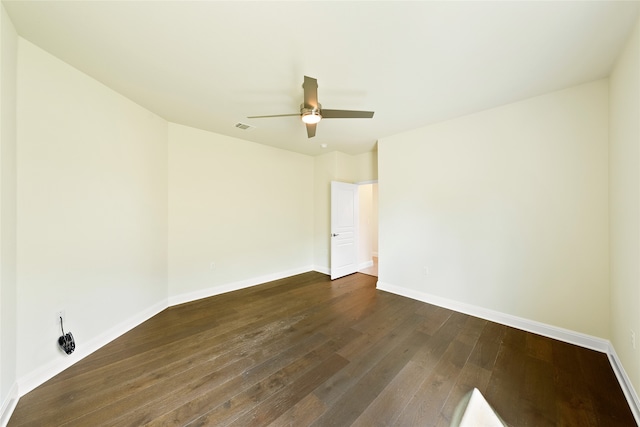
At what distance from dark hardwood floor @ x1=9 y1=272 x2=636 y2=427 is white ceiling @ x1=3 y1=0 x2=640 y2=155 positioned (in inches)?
106

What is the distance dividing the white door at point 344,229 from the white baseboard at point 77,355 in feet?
10.0

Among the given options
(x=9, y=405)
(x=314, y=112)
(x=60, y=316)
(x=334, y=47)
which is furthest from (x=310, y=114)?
(x=9, y=405)

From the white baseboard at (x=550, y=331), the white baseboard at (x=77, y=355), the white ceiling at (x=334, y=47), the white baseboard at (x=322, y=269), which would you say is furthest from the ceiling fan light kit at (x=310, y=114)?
the white baseboard at (x=322, y=269)

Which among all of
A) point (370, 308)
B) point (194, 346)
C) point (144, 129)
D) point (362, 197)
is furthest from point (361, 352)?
point (362, 197)

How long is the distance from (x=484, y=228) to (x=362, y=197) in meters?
3.12

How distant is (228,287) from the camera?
380 cm

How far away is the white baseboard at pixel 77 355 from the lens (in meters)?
1.66

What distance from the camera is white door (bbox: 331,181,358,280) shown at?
176 inches

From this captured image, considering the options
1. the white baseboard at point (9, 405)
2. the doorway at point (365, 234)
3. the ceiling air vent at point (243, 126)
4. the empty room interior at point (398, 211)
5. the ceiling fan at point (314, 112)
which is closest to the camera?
the white baseboard at point (9, 405)

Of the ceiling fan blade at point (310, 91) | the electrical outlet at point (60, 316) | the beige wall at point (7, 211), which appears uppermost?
the ceiling fan blade at point (310, 91)

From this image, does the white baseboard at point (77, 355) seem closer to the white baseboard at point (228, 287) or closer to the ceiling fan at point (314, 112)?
the white baseboard at point (228, 287)

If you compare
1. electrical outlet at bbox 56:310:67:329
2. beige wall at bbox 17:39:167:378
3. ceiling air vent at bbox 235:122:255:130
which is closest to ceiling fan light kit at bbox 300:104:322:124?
ceiling air vent at bbox 235:122:255:130

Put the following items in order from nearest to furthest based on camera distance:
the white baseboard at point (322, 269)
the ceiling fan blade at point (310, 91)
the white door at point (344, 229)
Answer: the ceiling fan blade at point (310, 91), the white door at point (344, 229), the white baseboard at point (322, 269)

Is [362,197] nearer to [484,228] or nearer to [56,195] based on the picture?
[484,228]
